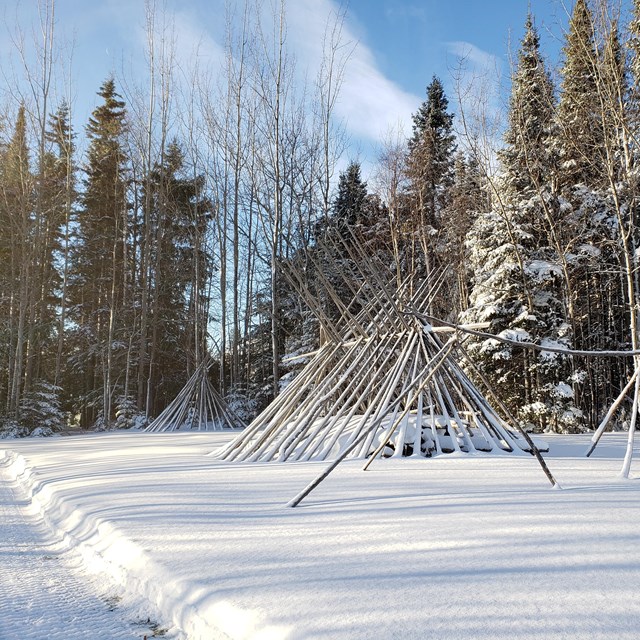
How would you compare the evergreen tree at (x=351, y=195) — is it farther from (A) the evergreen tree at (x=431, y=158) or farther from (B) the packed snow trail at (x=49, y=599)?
(B) the packed snow trail at (x=49, y=599)

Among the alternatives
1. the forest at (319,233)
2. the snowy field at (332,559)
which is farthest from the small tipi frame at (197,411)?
the snowy field at (332,559)

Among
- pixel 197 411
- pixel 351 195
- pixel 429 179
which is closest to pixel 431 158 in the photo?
pixel 429 179

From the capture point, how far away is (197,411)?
12906 millimetres

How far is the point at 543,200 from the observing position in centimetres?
1188

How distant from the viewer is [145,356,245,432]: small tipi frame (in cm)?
1259

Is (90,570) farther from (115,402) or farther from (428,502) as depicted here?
(115,402)

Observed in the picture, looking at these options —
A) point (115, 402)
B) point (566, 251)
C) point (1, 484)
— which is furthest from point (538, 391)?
point (115, 402)

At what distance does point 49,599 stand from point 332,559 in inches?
50.3

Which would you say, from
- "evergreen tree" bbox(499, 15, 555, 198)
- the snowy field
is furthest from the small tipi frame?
"evergreen tree" bbox(499, 15, 555, 198)

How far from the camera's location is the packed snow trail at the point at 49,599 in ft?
6.45

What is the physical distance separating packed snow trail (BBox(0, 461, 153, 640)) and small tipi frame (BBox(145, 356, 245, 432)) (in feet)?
30.1

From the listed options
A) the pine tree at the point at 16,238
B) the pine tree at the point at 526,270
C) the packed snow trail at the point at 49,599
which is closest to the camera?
the packed snow trail at the point at 49,599

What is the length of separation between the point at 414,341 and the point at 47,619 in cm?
491

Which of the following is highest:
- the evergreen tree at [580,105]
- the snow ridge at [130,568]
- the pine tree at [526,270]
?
the evergreen tree at [580,105]
